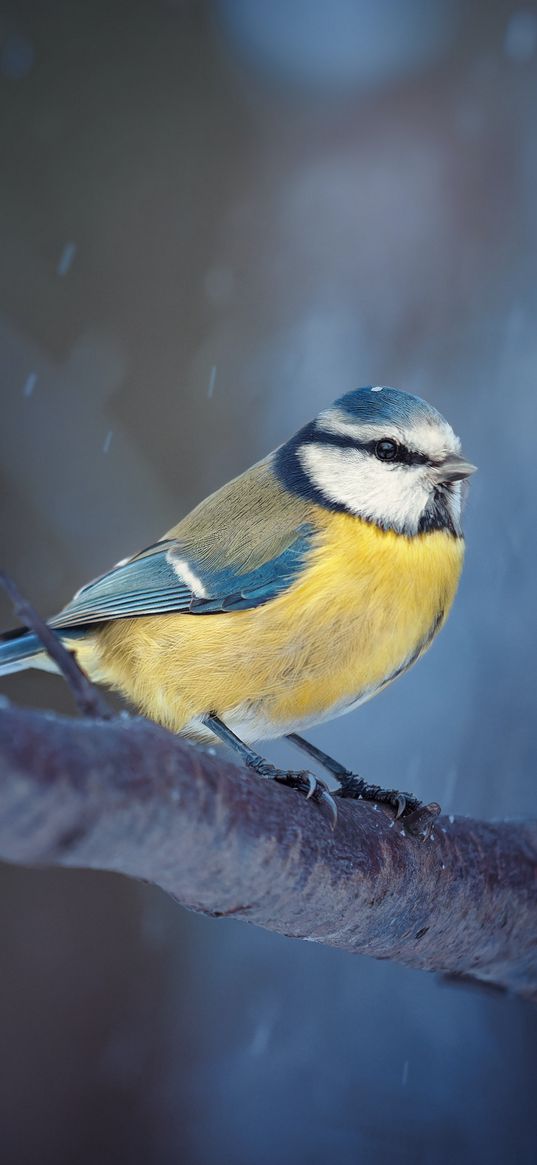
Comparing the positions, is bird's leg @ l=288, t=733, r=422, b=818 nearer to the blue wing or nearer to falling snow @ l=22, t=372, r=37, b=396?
the blue wing

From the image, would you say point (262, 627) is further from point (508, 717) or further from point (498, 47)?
point (498, 47)

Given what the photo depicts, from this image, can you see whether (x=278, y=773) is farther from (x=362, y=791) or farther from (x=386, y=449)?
(x=386, y=449)

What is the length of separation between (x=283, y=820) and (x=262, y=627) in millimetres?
360

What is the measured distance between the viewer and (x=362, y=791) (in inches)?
54.0

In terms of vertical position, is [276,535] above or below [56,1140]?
above

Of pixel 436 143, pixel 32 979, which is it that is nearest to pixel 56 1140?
pixel 32 979

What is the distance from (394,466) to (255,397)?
1.24 metres

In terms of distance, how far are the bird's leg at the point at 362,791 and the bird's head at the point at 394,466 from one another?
0.34 meters

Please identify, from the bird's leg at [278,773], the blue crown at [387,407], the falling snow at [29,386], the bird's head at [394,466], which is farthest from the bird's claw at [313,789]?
the falling snow at [29,386]

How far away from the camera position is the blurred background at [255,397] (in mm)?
2064

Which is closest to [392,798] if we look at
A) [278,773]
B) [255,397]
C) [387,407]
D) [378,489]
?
[278,773]

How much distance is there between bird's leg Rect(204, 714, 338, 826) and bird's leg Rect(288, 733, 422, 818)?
0.45ft

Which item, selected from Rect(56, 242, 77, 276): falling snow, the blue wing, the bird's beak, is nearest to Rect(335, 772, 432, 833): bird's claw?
the blue wing

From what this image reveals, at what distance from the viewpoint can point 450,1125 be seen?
206 centimetres
